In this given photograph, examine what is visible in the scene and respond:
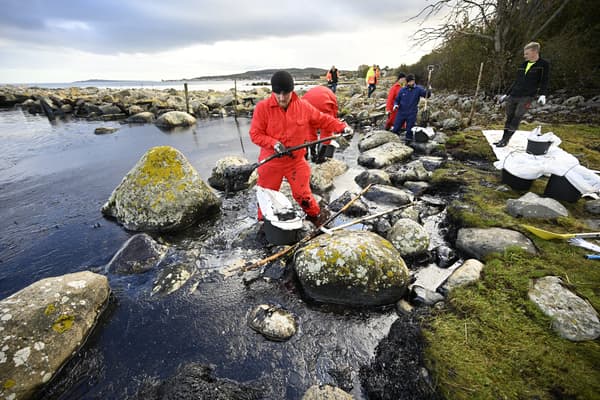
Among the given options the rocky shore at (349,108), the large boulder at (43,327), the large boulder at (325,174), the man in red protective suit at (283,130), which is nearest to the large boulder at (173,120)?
the rocky shore at (349,108)

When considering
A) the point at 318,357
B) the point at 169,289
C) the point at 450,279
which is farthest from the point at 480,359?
the point at 169,289

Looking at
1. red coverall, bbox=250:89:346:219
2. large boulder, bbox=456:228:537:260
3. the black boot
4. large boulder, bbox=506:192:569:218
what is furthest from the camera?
the black boot

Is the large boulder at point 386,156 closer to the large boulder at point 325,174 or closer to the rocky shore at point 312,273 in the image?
the large boulder at point 325,174

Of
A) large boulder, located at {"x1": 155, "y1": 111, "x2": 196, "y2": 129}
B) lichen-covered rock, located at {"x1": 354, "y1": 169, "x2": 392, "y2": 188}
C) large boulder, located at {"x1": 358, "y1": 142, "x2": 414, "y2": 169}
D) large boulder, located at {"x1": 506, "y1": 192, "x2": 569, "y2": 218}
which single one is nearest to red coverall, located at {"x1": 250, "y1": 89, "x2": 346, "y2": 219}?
lichen-covered rock, located at {"x1": 354, "y1": 169, "x2": 392, "y2": 188}

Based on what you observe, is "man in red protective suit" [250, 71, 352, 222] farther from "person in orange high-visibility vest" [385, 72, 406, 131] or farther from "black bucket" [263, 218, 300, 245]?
"person in orange high-visibility vest" [385, 72, 406, 131]

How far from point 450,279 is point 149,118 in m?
21.5

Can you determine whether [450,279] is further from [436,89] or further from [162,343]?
[436,89]

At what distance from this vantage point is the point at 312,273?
3.30m

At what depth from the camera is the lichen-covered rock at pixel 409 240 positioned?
13.1 feet

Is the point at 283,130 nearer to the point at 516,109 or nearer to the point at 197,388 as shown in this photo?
the point at 197,388

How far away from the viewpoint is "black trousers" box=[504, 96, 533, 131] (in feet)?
22.2

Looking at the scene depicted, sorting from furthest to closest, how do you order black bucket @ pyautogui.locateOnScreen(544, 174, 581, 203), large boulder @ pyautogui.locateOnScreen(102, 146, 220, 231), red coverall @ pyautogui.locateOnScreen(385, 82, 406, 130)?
red coverall @ pyautogui.locateOnScreen(385, 82, 406, 130) < large boulder @ pyautogui.locateOnScreen(102, 146, 220, 231) < black bucket @ pyautogui.locateOnScreen(544, 174, 581, 203)

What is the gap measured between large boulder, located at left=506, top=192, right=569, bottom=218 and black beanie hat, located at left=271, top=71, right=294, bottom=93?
13.8ft

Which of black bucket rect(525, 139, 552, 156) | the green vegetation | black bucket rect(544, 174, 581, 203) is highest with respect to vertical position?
black bucket rect(525, 139, 552, 156)
